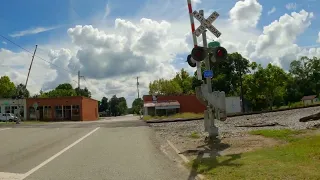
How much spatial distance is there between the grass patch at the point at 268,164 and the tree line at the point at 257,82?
Answer: 3455 centimetres

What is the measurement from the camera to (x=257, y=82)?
242 ft

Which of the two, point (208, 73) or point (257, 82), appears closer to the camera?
point (208, 73)

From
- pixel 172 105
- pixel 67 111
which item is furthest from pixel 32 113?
pixel 172 105

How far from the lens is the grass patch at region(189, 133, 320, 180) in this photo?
7.68 m

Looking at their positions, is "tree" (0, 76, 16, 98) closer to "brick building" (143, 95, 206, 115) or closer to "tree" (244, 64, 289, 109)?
"brick building" (143, 95, 206, 115)

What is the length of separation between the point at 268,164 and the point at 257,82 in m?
66.9

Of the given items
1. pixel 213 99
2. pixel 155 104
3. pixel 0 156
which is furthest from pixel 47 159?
pixel 155 104

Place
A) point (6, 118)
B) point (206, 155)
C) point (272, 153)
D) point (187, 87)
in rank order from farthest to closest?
point (187, 87)
point (6, 118)
point (206, 155)
point (272, 153)

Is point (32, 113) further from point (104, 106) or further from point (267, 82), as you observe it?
point (104, 106)

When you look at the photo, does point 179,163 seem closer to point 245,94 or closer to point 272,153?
point 272,153

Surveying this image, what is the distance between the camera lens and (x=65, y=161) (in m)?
11.8

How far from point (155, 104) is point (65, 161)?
2225 inches

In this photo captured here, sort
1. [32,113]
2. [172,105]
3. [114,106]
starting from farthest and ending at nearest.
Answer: [114,106] → [32,113] → [172,105]

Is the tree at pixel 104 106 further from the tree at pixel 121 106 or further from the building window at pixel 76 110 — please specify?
the building window at pixel 76 110
